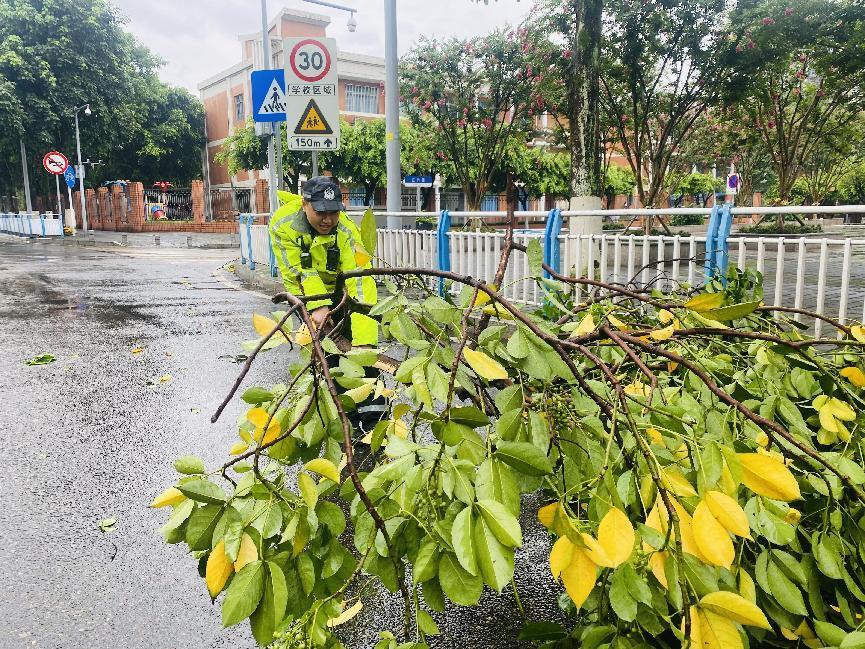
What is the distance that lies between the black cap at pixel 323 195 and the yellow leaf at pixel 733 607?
3473mm

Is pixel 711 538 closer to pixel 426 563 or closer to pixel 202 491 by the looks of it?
pixel 426 563

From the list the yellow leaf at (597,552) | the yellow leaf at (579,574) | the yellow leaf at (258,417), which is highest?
the yellow leaf at (258,417)

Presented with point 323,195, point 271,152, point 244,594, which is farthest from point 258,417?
point 271,152

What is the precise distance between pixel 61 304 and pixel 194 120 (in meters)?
43.0

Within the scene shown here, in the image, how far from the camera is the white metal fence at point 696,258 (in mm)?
5250

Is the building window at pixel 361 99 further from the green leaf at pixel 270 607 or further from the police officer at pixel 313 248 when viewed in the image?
the green leaf at pixel 270 607

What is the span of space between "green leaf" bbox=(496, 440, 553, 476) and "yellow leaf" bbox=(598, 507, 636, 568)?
16cm

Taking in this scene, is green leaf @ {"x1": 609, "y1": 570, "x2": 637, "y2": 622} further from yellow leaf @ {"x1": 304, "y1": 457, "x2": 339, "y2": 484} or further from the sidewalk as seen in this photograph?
the sidewalk

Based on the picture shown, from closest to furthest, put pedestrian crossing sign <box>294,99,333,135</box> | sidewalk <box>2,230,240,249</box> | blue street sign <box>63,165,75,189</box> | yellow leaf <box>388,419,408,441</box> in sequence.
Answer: yellow leaf <box>388,419,408,441</box>, pedestrian crossing sign <box>294,99,333,135</box>, sidewalk <box>2,230,240,249</box>, blue street sign <box>63,165,75,189</box>

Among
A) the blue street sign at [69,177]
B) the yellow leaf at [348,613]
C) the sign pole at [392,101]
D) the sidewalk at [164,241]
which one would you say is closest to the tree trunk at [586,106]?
the sign pole at [392,101]

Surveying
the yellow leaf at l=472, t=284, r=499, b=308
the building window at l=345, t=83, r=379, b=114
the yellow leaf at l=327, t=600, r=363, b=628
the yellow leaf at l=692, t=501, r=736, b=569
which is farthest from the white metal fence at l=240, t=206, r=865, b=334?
the building window at l=345, t=83, r=379, b=114

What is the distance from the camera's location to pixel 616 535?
3.26ft

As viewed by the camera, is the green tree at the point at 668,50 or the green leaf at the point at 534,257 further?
the green tree at the point at 668,50

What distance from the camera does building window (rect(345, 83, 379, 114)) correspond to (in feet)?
147
